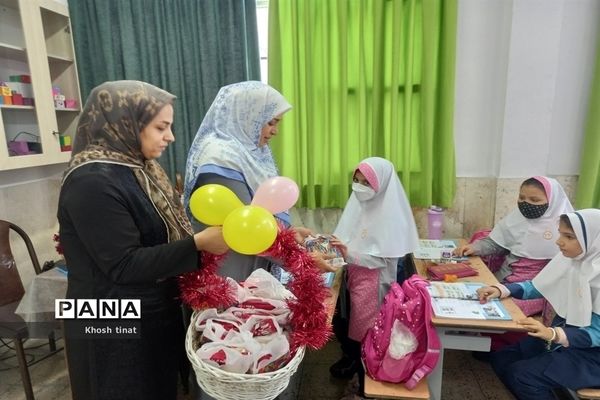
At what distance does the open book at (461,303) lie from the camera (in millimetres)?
1502

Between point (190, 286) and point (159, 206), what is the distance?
0.24 metres

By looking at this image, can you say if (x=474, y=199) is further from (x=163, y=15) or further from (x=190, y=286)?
(x=163, y=15)

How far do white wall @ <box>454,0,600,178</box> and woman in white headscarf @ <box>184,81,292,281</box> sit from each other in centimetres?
157

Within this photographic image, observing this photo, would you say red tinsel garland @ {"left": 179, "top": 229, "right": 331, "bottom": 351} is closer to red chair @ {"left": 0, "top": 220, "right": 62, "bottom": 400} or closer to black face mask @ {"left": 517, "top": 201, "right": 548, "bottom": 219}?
black face mask @ {"left": 517, "top": 201, "right": 548, "bottom": 219}

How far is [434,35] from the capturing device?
2281mm

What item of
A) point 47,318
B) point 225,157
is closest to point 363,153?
point 225,157

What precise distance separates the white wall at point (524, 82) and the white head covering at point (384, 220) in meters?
0.97

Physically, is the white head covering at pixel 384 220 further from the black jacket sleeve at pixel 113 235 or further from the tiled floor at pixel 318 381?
the black jacket sleeve at pixel 113 235

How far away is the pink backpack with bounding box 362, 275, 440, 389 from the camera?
148 centimetres

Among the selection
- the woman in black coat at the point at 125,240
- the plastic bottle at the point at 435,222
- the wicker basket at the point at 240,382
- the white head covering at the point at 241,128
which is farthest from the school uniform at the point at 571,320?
the woman in black coat at the point at 125,240

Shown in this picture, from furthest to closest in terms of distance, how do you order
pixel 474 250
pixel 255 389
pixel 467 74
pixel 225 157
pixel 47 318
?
pixel 467 74, pixel 474 250, pixel 47 318, pixel 225 157, pixel 255 389

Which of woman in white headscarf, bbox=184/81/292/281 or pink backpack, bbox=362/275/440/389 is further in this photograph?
pink backpack, bbox=362/275/440/389

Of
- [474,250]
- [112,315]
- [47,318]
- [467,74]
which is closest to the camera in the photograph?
[112,315]

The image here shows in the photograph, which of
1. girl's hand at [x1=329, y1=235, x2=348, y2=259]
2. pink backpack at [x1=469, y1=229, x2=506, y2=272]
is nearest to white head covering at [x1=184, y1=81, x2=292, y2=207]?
girl's hand at [x1=329, y1=235, x2=348, y2=259]
